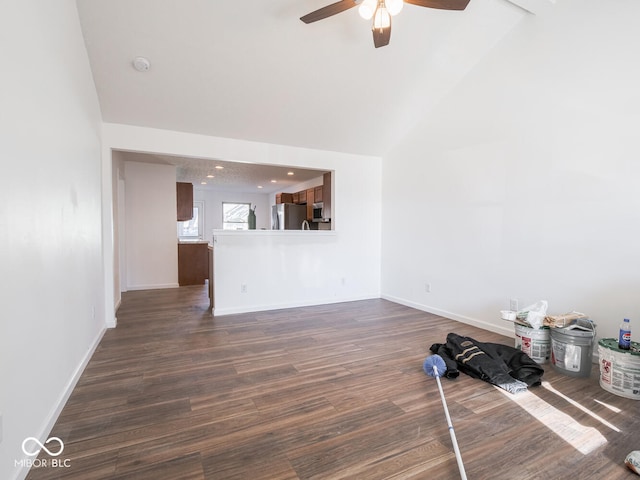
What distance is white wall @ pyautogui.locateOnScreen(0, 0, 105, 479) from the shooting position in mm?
1285

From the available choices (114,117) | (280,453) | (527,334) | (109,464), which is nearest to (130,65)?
(114,117)

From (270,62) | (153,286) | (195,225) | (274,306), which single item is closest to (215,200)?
(195,225)

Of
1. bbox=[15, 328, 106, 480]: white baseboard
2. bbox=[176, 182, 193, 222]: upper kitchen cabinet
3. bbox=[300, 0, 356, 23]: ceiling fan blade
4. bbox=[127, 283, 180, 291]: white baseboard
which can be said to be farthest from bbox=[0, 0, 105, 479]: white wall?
bbox=[176, 182, 193, 222]: upper kitchen cabinet

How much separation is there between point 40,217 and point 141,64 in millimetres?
1966

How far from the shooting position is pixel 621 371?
83.7 inches

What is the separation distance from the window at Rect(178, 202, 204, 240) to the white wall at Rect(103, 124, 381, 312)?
5.58 metres

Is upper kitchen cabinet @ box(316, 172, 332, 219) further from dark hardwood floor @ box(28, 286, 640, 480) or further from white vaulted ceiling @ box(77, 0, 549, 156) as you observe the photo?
dark hardwood floor @ box(28, 286, 640, 480)

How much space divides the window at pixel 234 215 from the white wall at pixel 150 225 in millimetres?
3493

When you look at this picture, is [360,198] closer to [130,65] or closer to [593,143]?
[593,143]

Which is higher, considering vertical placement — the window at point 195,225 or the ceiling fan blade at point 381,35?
the ceiling fan blade at point 381,35

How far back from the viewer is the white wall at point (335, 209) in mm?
3908

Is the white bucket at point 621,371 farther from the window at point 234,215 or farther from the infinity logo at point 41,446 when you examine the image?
the window at point 234,215

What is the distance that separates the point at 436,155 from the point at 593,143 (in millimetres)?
1716

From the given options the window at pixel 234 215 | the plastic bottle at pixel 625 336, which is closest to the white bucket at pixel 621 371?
the plastic bottle at pixel 625 336
